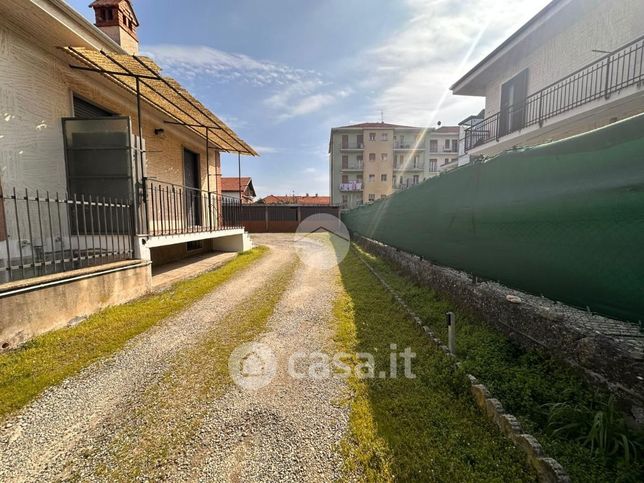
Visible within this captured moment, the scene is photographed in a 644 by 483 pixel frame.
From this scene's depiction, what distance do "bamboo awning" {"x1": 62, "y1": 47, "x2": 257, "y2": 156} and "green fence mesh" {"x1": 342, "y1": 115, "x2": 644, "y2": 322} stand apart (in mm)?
5581

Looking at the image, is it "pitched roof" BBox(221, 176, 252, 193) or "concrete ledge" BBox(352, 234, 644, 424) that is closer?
"concrete ledge" BBox(352, 234, 644, 424)

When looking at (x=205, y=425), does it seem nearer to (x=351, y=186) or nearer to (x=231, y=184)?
(x=351, y=186)

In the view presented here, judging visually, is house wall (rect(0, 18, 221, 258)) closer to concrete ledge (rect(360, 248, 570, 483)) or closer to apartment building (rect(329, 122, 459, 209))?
concrete ledge (rect(360, 248, 570, 483))

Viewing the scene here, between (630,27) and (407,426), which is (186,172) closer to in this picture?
(407,426)

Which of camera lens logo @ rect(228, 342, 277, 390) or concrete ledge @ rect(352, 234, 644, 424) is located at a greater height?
concrete ledge @ rect(352, 234, 644, 424)

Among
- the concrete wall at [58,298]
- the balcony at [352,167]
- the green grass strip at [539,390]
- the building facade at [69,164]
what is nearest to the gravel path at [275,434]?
the green grass strip at [539,390]

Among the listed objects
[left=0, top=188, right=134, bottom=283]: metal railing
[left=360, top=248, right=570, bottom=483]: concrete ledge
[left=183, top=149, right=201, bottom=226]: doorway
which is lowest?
[left=360, top=248, right=570, bottom=483]: concrete ledge

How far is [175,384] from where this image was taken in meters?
2.53

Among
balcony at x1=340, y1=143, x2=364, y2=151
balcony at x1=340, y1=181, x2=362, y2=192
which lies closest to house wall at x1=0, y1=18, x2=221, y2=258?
balcony at x1=340, y1=181, x2=362, y2=192

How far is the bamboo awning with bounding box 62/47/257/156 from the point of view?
15.9 ft

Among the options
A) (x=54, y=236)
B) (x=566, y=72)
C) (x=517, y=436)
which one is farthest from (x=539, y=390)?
(x=566, y=72)

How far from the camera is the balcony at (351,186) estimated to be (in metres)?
37.4

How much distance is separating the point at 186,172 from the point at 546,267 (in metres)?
10.6

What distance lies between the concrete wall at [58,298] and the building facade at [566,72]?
33.7ft
